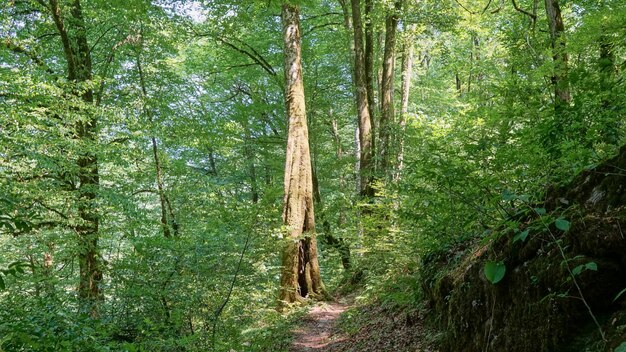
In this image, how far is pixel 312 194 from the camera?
10531 millimetres

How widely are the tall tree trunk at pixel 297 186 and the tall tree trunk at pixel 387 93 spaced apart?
2694mm

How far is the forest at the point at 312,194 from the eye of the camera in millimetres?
2730

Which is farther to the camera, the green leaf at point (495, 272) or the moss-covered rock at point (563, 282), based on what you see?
the moss-covered rock at point (563, 282)

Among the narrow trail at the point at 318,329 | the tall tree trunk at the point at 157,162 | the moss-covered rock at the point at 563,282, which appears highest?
the tall tree trunk at the point at 157,162

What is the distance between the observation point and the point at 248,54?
50.3 ft

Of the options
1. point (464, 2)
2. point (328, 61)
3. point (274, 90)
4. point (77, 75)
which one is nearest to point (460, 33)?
point (464, 2)

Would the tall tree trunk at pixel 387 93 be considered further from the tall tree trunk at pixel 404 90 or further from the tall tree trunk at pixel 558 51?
the tall tree trunk at pixel 558 51

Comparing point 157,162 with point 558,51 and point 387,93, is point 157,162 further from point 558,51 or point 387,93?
point 558,51

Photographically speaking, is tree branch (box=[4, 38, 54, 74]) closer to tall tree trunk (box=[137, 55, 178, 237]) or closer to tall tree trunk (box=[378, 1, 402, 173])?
tall tree trunk (box=[137, 55, 178, 237])

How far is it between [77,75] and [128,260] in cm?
556

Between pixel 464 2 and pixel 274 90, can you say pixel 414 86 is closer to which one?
pixel 274 90

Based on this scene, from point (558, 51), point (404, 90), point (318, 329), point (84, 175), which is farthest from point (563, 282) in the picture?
point (404, 90)

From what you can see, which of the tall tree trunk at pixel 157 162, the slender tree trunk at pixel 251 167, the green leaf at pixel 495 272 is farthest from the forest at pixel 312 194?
the slender tree trunk at pixel 251 167

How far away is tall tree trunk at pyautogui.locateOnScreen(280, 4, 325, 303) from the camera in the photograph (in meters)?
9.35
